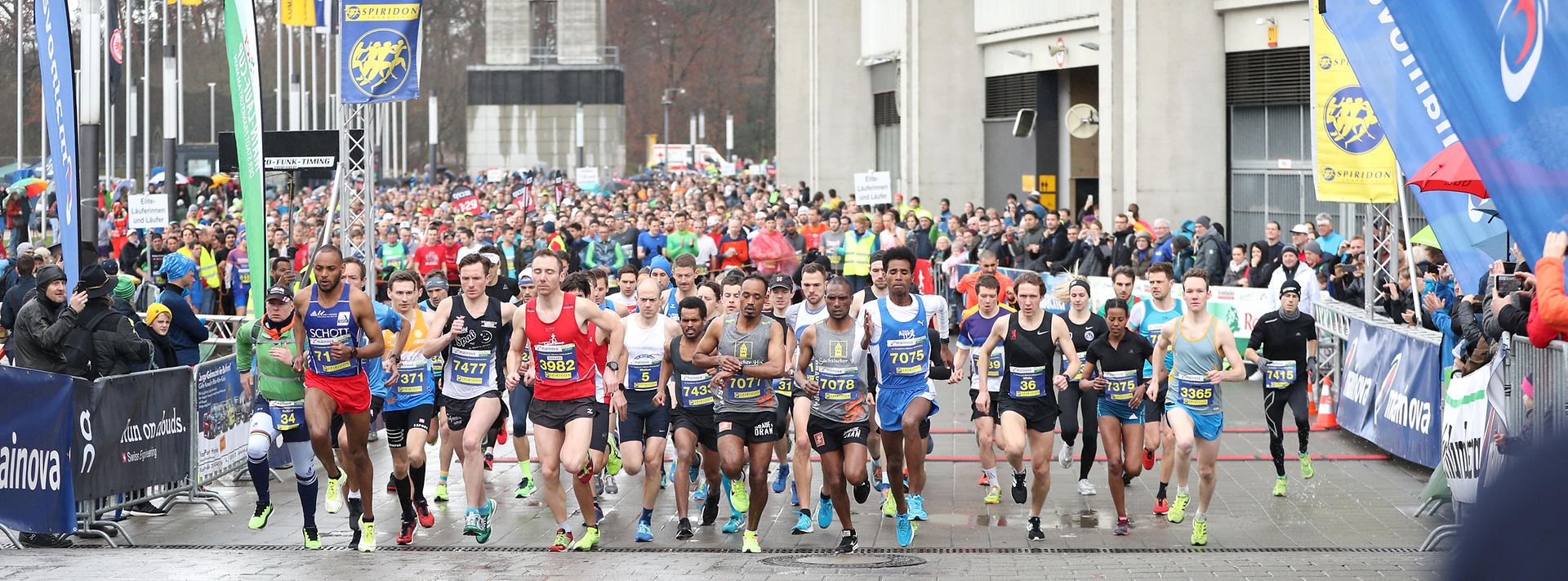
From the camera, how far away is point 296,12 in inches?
1576

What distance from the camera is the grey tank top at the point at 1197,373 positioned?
11047mm

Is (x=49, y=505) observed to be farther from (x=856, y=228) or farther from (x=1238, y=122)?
(x=1238, y=122)

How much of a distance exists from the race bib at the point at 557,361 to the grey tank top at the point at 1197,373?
3933 mm

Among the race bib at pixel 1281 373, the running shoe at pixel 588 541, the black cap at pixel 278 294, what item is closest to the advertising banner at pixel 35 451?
the black cap at pixel 278 294

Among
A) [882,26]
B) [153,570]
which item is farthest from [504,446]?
[882,26]

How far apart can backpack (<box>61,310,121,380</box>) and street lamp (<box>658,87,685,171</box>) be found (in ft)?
238

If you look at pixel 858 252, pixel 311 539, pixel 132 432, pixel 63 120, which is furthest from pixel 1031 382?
pixel 858 252

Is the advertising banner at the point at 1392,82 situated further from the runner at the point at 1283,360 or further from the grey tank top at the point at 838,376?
the grey tank top at the point at 838,376

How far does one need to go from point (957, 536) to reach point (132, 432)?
563 centimetres

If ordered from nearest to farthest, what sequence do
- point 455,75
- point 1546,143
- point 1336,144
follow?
point 1546,143 → point 1336,144 → point 455,75

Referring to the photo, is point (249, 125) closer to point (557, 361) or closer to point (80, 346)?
point (80, 346)

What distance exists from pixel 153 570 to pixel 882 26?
39.3m

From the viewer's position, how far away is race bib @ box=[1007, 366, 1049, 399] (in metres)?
11.0

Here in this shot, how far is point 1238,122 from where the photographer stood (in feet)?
92.9
